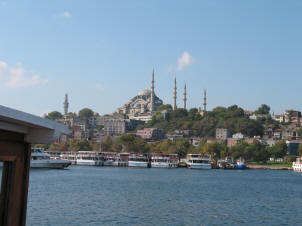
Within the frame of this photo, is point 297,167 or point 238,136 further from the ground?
point 238,136

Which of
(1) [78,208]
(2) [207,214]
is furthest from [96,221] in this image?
(2) [207,214]

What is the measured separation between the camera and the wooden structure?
589 centimetres

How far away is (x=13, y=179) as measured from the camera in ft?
19.8

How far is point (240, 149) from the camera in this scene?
280 feet

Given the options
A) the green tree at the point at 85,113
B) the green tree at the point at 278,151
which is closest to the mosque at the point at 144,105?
the green tree at the point at 85,113

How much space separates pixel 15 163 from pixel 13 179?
217 mm

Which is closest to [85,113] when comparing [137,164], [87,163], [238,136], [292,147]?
[238,136]

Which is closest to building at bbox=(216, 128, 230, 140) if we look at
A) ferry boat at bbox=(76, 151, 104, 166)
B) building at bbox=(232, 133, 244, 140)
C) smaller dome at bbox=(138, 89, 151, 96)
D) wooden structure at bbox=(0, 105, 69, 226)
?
building at bbox=(232, 133, 244, 140)

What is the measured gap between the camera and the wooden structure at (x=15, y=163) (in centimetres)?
589

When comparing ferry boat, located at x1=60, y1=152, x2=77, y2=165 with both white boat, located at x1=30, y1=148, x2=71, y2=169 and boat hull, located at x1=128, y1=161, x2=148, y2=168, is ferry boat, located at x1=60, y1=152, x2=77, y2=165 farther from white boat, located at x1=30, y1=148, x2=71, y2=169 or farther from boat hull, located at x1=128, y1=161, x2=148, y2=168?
white boat, located at x1=30, y1=148, x2=71, y2=169

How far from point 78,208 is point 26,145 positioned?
15.0 m

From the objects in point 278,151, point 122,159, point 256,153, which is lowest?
point 122,159

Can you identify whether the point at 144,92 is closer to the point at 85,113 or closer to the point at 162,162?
the point at 85,113

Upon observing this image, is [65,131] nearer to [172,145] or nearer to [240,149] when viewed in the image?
[240,149]
